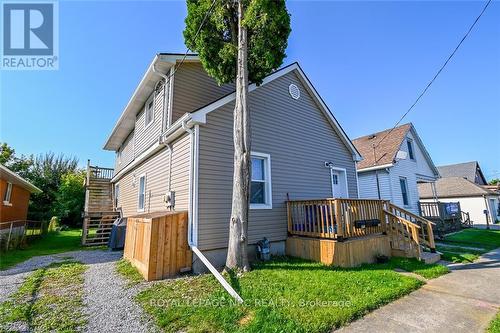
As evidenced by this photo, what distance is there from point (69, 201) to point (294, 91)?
2192 cm

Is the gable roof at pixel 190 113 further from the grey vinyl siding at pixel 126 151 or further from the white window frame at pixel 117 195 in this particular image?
the white window frame at pixel 117 195

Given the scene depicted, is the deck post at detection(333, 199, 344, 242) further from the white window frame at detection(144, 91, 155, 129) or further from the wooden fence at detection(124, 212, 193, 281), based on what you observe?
the white window frame at detection(144, 91, 155, 129)

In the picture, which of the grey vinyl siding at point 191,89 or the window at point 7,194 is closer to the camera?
the grey vinyl siding at point 191,89

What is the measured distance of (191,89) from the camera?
8344mm

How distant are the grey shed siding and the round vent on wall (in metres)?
0.17

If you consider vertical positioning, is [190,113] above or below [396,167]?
above

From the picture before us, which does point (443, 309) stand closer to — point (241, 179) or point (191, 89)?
point (241, 179)

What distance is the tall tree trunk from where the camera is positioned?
18.0 feet

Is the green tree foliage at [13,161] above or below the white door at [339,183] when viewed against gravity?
above

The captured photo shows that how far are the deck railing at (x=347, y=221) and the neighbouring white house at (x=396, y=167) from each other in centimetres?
663

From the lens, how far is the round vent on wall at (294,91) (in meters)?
9.19

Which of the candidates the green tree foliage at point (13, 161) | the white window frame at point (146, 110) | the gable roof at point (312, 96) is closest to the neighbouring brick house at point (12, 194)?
the white window frame at point (146, 110)

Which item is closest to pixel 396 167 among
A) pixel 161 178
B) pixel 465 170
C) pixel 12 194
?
pixel 161 178

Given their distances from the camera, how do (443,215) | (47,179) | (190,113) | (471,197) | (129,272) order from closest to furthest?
1. (129,272)
2. (190,113)
3. (443,215)
4. (471,197)
5. (47,179)
